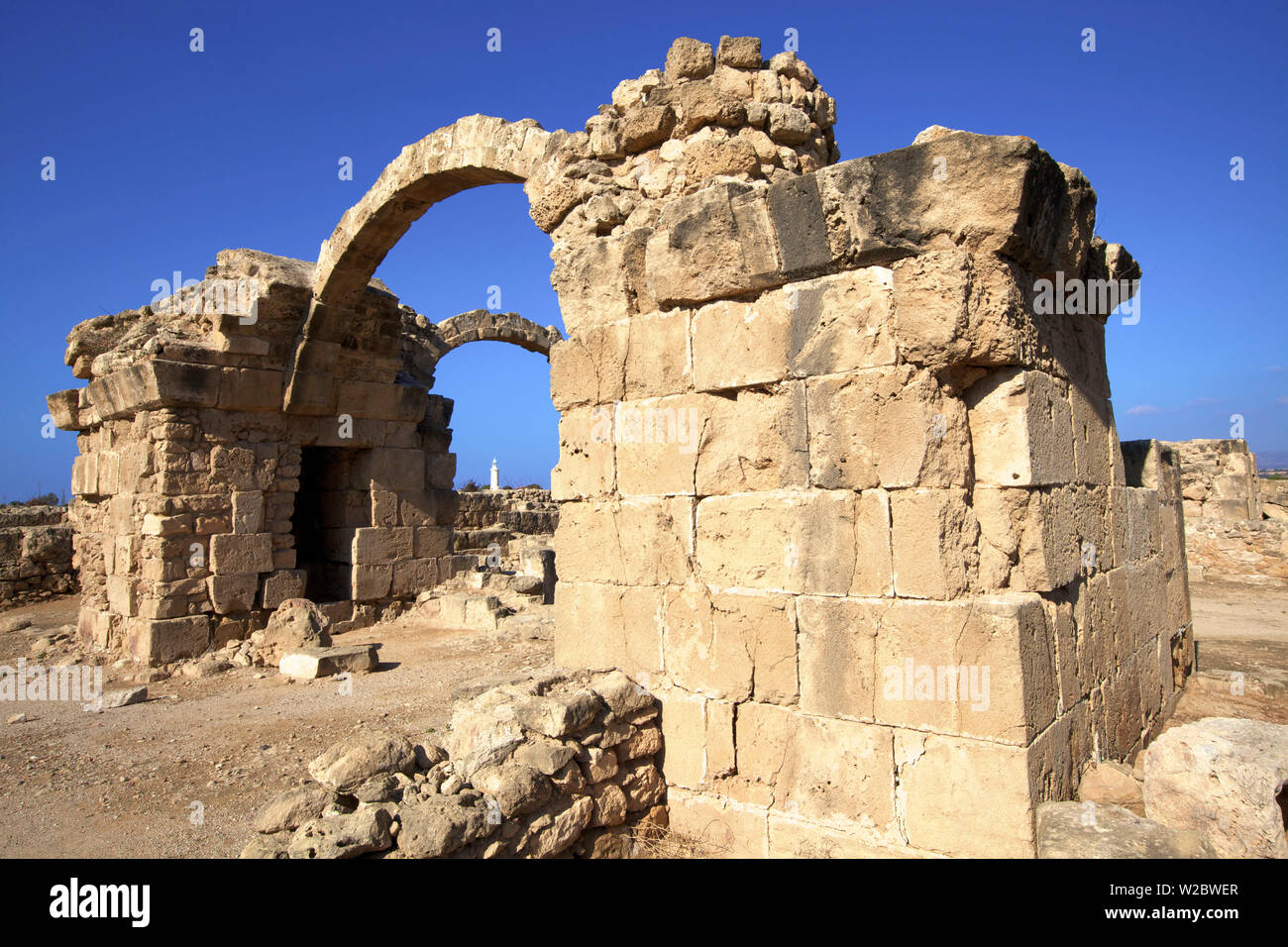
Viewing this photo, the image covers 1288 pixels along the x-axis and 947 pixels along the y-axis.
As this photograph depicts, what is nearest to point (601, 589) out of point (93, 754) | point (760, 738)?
point (760, 738)

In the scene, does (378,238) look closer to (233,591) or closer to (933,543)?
(233,591)

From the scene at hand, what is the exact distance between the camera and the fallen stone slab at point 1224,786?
2.49m

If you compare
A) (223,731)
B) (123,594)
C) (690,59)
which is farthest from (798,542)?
(123,594)

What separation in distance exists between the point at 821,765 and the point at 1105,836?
946 millimetres

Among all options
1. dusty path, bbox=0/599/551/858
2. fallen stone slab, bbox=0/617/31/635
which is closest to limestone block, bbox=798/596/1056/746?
dusty path, bbox=0/599/551/858

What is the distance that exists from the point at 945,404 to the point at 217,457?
7466 mm

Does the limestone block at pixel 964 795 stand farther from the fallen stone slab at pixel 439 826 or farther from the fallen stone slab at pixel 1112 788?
the fallen stone slab at pixel 439 826

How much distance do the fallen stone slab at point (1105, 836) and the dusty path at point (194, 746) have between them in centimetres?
235

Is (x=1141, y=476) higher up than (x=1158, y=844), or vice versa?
(x=1141, y=476)

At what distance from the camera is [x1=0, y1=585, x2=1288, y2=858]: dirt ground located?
12.9ft

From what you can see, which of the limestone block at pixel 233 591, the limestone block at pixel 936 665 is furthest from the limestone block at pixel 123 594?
the limestone block at pixel 936 665

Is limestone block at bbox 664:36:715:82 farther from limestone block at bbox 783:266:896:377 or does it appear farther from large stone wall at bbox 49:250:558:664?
large stone wall at bbox 49:250:558:664
